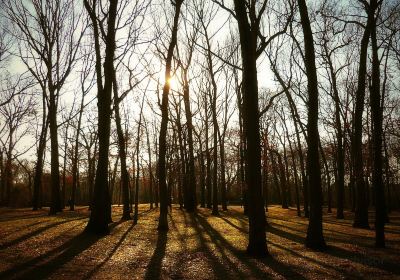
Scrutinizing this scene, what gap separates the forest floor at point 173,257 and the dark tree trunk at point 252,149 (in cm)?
54

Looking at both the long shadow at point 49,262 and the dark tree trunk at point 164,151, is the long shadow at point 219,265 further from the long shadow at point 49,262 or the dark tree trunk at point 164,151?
the long shadow at point 49,262

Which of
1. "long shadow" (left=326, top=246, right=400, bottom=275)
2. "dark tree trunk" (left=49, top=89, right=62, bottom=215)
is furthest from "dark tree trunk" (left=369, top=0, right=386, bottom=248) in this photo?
"dark tree trunk" (left=49, top=89, right=62, bottom=215)

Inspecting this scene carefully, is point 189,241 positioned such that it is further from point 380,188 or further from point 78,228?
point 380,188

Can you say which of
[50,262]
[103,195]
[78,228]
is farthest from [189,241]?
[50,262]

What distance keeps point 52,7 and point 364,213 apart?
19734 mm

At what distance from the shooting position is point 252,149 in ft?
32.3

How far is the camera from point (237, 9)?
10.3 m

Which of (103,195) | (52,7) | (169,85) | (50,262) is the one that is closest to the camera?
(50,262)

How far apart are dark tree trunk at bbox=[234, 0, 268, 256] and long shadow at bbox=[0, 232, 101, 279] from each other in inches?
180

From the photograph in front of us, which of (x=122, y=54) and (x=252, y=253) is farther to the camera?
(x=122, y=54)

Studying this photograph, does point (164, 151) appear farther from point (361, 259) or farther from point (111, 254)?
point (361, 259)

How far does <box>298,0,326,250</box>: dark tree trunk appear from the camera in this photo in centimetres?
1081

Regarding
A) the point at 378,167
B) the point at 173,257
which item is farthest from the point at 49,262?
the point at 378,167

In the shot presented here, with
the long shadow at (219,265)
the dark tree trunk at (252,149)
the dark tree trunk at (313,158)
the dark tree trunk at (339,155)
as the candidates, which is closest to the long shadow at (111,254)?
the long shadow at (219,265)
